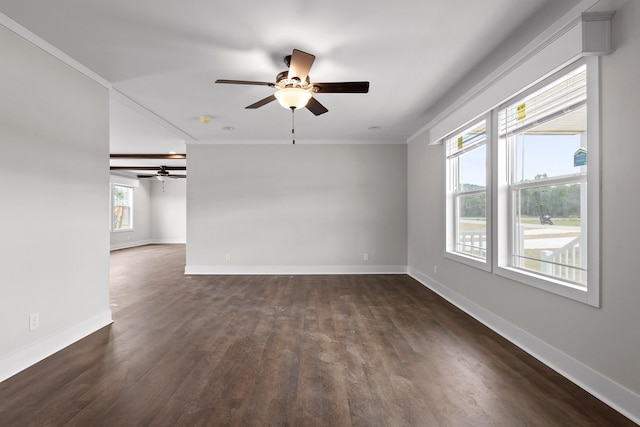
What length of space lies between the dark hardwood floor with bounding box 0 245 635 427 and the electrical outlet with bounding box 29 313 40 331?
0.29m

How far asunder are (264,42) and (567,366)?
3.38 metres

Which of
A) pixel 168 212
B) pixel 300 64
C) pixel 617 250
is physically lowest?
pixel 617 250

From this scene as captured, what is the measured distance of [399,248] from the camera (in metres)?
6.06

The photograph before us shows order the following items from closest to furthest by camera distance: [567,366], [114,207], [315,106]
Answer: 1. [567,366]
2. [315,106]
3. [114,207]

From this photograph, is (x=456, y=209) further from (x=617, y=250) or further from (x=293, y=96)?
(x=293, y=96)

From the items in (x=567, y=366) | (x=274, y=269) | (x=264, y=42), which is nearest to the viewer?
(x=567, y=366)

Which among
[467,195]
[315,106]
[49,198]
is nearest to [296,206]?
[315,106]

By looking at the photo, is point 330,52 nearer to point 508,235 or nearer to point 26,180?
point 508,235

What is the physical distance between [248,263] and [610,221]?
526 centimetres

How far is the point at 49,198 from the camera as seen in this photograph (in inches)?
104

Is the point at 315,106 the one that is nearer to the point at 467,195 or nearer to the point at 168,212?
the point at 467,195

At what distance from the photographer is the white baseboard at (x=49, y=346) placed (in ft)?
7.44

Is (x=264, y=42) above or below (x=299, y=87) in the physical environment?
above

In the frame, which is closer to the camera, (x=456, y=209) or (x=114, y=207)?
(x=456, y=209)
